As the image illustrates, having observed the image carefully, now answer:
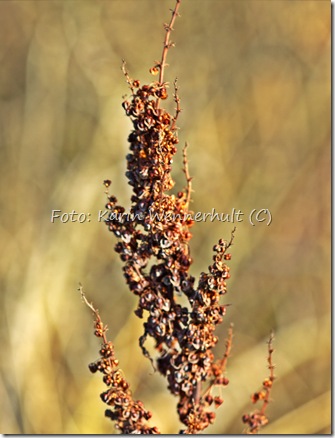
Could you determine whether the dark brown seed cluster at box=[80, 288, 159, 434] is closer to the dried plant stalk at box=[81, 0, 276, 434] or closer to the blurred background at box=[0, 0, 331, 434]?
the dried plant stalk at box=[81, 0, 276, 434]

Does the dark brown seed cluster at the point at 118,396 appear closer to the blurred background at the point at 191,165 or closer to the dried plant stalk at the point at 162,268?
the dried plant stalk at the point at 162,268

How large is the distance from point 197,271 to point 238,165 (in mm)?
920

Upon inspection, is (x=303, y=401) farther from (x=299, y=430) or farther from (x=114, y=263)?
(x=114, y=263)

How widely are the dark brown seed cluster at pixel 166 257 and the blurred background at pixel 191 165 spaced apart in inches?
83.6

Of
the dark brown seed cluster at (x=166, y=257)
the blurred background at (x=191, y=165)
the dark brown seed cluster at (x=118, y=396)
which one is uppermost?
the blurred background at (x=191, y=165)

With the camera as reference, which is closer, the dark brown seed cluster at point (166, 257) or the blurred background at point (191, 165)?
the dark brown seed cluster at point (166, 257)

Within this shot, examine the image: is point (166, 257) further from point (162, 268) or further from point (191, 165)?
point (191, 165)

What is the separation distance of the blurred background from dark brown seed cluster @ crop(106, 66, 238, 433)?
2.12 m

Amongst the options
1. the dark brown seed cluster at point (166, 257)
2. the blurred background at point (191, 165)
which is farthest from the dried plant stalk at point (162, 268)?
the blurred background at point (191, 165)

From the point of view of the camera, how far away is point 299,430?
10.4 feet

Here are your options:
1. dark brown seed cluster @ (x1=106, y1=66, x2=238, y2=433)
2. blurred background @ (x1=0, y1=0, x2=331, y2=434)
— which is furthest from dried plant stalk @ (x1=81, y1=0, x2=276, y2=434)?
blurred background @ (x1=0, y1=0, x2=331, y2=434)

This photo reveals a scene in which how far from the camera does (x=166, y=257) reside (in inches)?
48.8

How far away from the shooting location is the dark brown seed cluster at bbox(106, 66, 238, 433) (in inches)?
46.6

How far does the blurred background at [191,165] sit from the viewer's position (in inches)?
137
